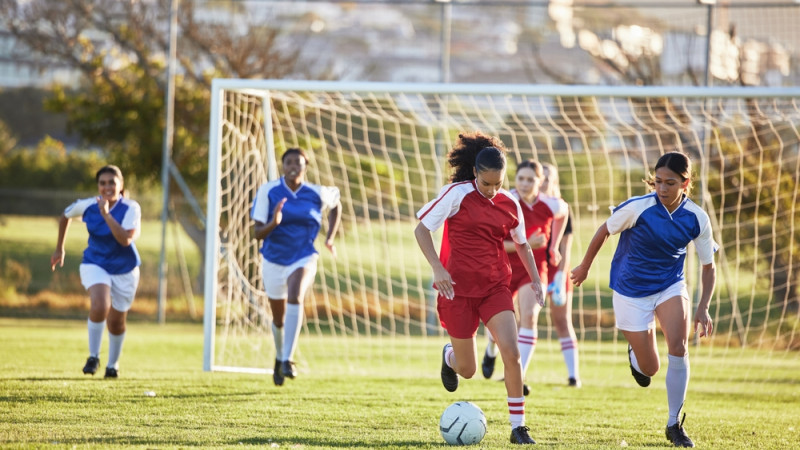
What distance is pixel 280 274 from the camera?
8.35m

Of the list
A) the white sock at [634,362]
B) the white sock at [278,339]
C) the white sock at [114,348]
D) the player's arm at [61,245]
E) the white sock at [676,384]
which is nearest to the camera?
the white sock at [676,384]

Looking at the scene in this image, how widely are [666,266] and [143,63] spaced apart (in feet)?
43.1

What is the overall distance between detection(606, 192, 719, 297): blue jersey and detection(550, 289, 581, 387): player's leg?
2.83 m

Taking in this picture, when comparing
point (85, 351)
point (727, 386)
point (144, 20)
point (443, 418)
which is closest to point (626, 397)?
point (727, 386)

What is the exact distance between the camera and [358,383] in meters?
8.97

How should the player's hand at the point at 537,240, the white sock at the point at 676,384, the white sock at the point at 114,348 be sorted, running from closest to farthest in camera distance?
the white sock at the point at 676,384 < the player's hand at the point at 537,240 < the white sock at the point at 114,348

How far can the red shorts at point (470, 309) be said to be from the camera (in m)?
5.83

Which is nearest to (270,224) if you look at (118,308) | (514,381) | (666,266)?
(118,308)

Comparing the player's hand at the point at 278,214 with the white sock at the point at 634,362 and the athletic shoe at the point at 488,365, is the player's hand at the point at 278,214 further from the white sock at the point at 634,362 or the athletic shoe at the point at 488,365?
the white sock at the point at 634,362

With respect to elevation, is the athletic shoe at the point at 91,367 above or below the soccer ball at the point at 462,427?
below

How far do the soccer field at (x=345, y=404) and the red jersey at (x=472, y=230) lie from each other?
0.99 m

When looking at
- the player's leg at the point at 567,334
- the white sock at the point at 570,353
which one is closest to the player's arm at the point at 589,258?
the player's leg at the point at 567,334

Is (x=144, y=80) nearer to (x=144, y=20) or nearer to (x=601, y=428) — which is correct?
(x=144, y=20)

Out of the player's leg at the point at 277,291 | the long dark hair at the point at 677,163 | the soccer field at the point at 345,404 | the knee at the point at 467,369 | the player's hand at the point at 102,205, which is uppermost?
the long dark hair at the point at 677,163
